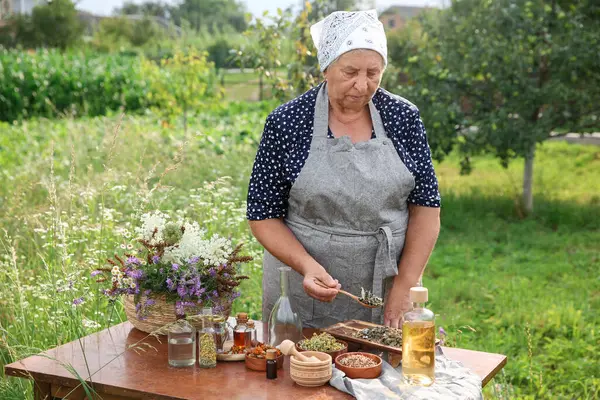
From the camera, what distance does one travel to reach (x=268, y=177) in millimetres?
3193

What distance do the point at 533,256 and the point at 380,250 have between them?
4.90 metres

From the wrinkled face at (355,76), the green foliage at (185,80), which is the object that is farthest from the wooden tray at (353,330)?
the green foliage at (185,80)

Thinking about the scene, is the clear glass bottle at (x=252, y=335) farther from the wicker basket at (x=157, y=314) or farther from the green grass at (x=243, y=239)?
the green grass at (x=243, y=239)

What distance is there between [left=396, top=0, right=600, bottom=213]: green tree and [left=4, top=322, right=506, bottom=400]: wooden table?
6353mm

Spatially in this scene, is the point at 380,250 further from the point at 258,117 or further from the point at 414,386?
the point at 258,117

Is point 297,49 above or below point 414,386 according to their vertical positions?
above

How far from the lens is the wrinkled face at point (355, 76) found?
294cm

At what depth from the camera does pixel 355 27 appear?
294 cm

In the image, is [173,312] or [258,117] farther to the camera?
[258,117]

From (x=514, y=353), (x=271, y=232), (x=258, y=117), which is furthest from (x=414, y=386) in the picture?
(x=258, y=117)

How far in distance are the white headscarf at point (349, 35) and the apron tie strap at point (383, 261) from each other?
2.24ft

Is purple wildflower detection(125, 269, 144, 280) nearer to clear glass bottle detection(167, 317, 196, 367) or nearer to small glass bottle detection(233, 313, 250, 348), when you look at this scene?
clear glass bottle detection(167, 317, 196, 367)

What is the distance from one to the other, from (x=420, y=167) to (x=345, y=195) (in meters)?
0.35

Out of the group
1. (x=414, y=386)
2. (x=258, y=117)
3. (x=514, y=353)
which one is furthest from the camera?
(x=258, y=117)
